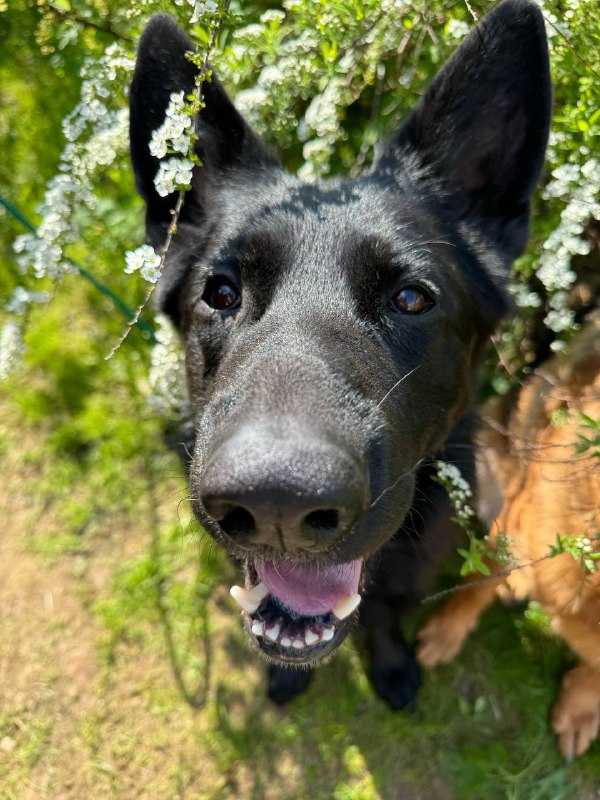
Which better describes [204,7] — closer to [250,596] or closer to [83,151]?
[83,151]

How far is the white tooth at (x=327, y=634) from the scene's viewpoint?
205 cm

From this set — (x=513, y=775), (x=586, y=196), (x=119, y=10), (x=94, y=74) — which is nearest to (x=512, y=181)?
(x=586, y=196)

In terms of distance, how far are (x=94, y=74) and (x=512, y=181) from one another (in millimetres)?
1742

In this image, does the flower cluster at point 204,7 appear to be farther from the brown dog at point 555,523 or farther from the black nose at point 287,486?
the brown dog at point 555,523

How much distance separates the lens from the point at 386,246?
204 cm

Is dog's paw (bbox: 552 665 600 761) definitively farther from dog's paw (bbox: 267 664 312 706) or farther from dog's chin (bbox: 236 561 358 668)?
dog's chin (bbox: 236 561 358 668)

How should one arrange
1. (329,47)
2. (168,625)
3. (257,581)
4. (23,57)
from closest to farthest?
(257,581)
(329,47)
(168,625)
(23,57)

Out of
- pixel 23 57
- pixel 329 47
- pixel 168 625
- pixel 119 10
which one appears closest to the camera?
pixel 329 47

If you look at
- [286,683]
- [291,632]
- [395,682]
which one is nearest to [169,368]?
[291,632]

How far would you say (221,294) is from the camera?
2.24 meters

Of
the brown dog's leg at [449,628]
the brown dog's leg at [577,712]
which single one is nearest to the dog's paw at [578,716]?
the brown dog's leg at [577,712]

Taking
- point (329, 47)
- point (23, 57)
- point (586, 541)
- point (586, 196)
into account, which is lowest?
point (586, 541)

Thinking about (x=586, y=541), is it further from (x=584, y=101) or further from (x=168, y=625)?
(x=168, y=625)

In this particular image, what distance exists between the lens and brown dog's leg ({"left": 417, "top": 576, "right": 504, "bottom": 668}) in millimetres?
3266
